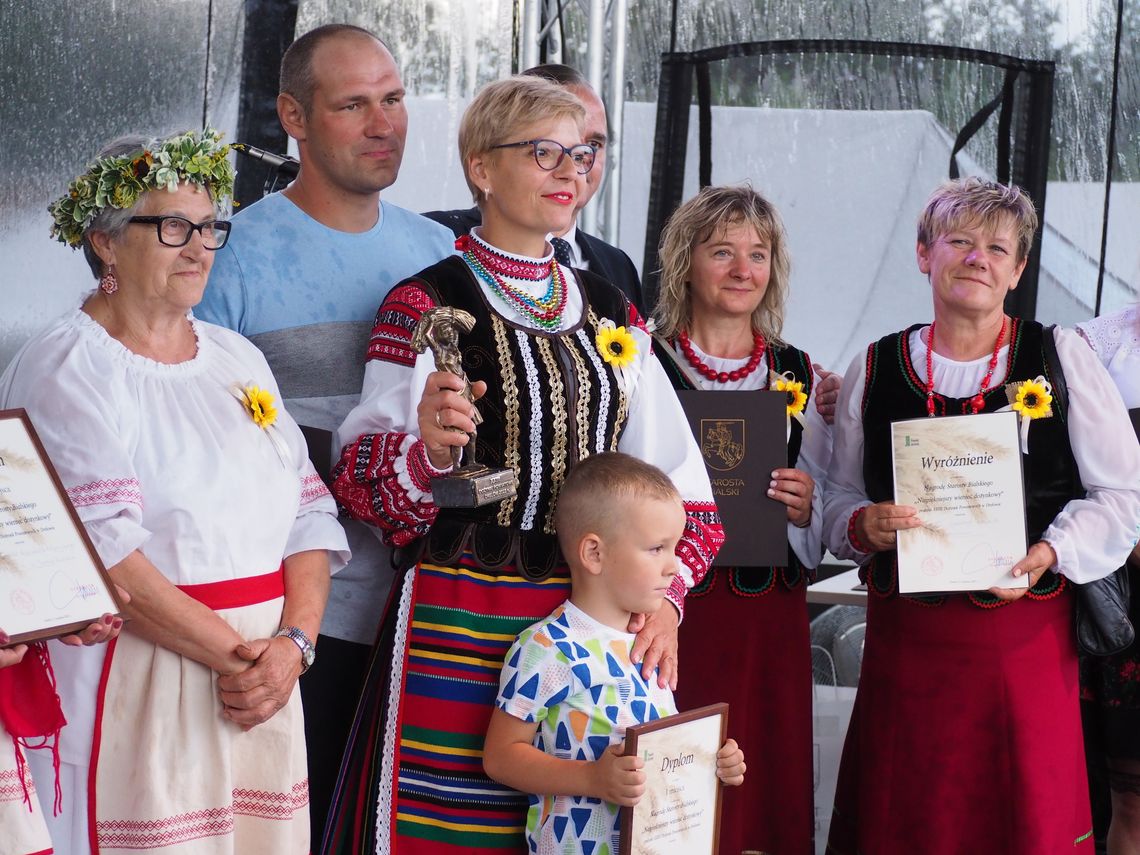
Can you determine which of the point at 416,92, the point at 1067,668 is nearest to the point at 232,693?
the point at 1067,668

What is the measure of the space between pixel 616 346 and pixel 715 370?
2.32 ft

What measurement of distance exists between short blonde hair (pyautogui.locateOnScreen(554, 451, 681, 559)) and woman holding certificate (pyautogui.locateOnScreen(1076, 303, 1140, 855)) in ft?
5.11

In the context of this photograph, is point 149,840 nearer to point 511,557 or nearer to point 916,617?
point 511,557

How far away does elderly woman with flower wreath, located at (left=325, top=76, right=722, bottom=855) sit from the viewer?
7.71 feet

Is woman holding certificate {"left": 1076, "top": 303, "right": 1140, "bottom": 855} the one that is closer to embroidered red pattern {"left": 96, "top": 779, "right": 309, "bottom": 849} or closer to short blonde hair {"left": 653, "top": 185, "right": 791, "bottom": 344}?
short blonde hair {"left": 653, "top": 185, "right": 791, "bottom": 344}

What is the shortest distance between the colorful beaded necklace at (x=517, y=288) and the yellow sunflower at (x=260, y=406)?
1.50 ft

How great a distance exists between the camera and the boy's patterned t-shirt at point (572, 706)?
88.7 inches

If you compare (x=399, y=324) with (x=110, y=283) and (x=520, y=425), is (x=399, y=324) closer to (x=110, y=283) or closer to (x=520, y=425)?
(x=520, y=425)

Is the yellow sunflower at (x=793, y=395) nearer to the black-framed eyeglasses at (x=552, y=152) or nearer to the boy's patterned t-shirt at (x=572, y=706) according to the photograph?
the black-framed eyeglasses at (x=552, y=152)

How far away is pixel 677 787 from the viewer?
7.29 feet

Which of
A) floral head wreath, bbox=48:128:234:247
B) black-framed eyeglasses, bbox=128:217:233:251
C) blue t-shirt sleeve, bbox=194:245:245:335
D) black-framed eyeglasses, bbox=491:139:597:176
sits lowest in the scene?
blue t-shirt sleeve, bbox=194:245:245:335

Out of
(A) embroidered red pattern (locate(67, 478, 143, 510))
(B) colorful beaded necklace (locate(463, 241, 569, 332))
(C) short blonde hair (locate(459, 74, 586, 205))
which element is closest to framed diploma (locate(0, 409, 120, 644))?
(A) embroidered red pattern (locate(67, 478, 143, 510))

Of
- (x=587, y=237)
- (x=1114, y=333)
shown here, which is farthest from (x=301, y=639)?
(x=1114, y=333)

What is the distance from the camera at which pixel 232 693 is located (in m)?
2.20
